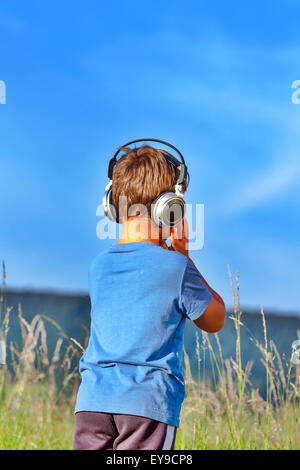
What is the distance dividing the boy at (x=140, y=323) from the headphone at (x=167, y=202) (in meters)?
0.04

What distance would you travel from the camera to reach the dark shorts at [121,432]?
1.88 metres

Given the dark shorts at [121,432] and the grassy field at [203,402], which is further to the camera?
the grassy field at [203,402]

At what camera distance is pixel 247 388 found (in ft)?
A: 12.6

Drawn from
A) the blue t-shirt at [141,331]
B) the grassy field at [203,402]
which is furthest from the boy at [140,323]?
the grassy field at [203,402]

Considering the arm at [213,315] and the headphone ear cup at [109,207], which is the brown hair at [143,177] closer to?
the headphone ear cup at [109,207]

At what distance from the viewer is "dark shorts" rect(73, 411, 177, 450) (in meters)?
1.88

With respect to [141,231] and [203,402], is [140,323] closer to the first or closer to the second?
[141,231]

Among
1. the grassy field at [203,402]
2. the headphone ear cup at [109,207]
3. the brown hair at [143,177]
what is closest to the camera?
the brown hair at [143,177]

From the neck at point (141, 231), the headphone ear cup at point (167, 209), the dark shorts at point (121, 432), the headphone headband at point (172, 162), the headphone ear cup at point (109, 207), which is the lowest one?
the dark shorts at point (121, 432)

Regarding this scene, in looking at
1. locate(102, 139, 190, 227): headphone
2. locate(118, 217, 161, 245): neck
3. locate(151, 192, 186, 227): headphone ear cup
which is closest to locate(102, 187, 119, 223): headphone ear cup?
locate(102, 139, 190, 227): headphone

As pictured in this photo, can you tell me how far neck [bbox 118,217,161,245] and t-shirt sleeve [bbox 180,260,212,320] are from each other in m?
0.21

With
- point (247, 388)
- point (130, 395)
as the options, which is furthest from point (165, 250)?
point (247, 388)

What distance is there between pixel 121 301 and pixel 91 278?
8.9 inches
